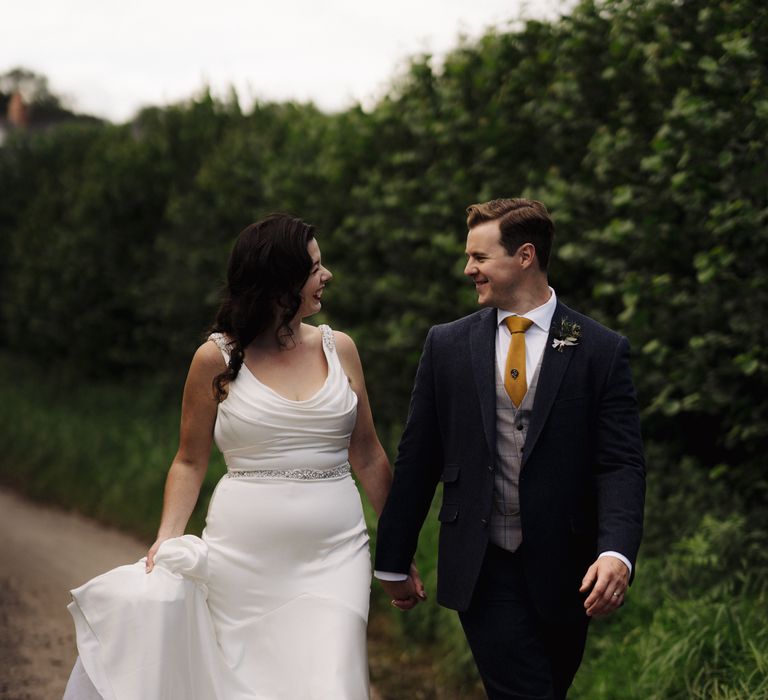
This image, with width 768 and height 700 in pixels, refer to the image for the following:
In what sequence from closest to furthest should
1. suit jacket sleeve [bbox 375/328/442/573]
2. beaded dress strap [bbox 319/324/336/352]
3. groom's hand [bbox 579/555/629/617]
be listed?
1. groom's hand [bbox 579/555/629/617]
2. suit jacket sleeve [bbox 375/328/442/573]
3. beaded dress strap [bbox 319/324/336/352]

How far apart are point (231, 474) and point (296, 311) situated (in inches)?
25.3

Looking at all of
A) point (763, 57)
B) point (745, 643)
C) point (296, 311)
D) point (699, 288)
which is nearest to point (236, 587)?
point (296, 311)

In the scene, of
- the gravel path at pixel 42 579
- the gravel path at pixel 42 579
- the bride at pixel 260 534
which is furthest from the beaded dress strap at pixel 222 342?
the gravel path at pixel 42 579

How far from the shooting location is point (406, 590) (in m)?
4.39

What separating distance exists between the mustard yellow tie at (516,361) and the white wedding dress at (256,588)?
0.66m

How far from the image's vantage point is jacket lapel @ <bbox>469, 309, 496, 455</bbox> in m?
4.01

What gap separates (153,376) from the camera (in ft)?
49.5

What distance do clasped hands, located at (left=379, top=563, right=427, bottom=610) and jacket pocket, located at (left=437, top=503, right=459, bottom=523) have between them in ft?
1.17

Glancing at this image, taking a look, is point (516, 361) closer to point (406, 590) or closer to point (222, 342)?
point (406, 590)

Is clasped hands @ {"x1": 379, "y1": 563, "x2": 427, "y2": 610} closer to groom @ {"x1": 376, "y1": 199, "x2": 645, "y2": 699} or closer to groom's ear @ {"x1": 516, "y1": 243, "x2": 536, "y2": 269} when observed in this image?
groom @ {"x1": 376, "y1": 199, "x2": 645, "y2": 699}

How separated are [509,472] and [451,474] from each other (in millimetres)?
212

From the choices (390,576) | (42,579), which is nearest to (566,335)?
(390,576)

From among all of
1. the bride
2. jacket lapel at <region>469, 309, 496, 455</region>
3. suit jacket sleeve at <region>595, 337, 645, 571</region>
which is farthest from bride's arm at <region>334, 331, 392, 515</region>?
suit jacket sleeve at <region>595, 337, 645, 571</region>

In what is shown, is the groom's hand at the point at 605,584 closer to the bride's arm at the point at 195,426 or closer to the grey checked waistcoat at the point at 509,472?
the grey checked waistcoat at the point at 509,472
